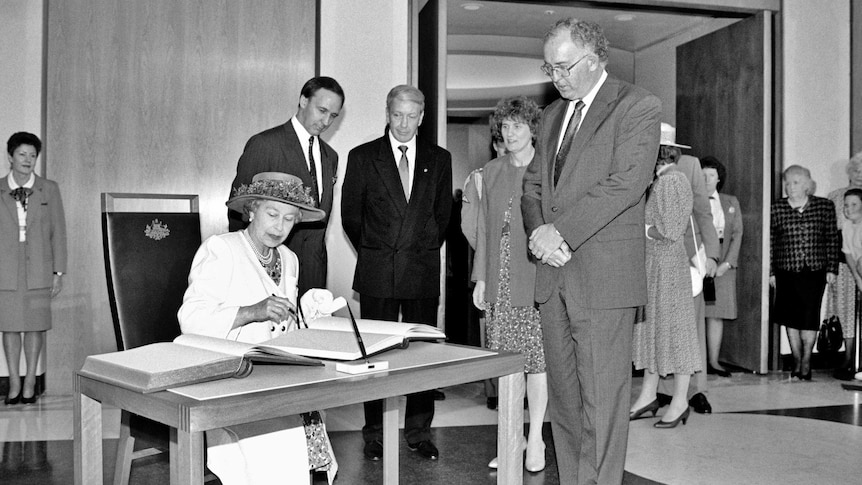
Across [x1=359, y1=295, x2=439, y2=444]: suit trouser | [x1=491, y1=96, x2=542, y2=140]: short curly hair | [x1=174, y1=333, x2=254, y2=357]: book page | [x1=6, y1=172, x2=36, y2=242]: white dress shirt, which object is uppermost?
[x1=491, y1=96, x2=542, y2=140]: short curly hair

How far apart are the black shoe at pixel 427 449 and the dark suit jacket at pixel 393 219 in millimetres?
667

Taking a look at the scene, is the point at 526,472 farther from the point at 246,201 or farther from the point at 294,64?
the point at 294,64

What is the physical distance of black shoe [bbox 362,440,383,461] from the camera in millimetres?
3588

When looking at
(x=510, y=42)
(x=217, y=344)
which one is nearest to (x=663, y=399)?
(x=217, y=344)

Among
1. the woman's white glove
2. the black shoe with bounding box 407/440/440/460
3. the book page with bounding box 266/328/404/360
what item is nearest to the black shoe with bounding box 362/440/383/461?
the black shoe with bounding box 407/440/440/460

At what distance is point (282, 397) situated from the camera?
1.54 meters

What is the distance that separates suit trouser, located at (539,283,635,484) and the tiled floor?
670 millimetres

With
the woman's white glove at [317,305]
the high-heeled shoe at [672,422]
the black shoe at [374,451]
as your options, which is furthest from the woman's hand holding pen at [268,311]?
the high-heeled shoe at [672,422]

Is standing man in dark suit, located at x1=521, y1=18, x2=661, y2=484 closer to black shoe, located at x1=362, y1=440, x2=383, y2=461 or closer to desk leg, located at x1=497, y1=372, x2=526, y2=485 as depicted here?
desk leg, located at x1=497, y1=372, x2=526, y2=485

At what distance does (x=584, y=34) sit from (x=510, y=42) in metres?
5.67

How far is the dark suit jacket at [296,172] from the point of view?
3.43 metres

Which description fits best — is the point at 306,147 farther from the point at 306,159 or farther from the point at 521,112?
the point at 521,112

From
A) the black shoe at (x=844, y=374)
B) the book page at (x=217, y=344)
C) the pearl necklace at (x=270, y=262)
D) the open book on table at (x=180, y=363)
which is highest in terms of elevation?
the pearl necklace at (x=270, y=262)

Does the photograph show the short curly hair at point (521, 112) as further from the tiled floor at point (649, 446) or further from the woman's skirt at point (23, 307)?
the woman's skirt at point (23, 307)
